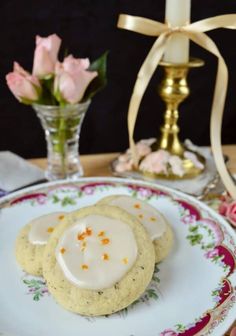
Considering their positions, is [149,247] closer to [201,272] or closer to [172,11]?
[201,272]

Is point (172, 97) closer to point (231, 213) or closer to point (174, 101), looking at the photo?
point (174, 101)

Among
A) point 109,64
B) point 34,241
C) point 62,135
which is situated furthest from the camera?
point 109,64

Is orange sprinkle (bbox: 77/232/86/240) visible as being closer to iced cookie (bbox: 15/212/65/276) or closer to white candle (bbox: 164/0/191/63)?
iced cookie (bbox: 15/212/65/276)

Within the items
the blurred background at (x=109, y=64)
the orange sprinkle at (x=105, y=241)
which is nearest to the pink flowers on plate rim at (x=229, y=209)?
the orange sprinkle at (x=105, y=241)

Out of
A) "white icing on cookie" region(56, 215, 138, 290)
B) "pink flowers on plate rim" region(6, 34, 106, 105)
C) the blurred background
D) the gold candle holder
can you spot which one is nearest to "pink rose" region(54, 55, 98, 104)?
"pink flowers on plate rim" region(6, 34, 106, 105)

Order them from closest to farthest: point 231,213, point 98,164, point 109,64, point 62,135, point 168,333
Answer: point 168,333, point 231,213, point 62,135, point 98,164, point 109,64

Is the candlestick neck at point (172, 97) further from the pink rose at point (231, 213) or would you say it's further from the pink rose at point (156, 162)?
the pink rose at point (231, 213)

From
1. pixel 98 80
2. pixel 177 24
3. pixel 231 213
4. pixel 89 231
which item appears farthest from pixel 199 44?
pixel 89 231
